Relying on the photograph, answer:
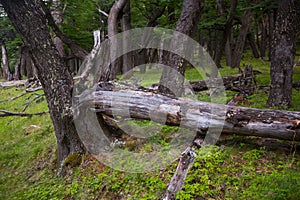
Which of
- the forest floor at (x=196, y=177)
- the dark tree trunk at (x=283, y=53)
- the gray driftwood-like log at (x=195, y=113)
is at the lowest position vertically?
the forest floor at (x=196, y=177)

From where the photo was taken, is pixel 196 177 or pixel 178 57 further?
pixel 178 57

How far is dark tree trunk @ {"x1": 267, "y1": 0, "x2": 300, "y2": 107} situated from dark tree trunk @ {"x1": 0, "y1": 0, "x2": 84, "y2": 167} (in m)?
4.92

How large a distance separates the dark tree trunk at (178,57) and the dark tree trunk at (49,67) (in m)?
2.43

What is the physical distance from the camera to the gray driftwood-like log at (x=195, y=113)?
3836 millimetres

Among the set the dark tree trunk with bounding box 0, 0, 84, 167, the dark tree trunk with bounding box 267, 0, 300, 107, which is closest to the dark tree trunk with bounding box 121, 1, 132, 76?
the dark tree trunk with bounding box 0, 0, 84, 167

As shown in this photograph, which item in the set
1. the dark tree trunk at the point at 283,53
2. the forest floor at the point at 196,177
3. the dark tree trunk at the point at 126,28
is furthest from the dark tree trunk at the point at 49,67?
the dark tree trunk at the point at 126,28

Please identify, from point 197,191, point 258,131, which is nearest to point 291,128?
point 258,131

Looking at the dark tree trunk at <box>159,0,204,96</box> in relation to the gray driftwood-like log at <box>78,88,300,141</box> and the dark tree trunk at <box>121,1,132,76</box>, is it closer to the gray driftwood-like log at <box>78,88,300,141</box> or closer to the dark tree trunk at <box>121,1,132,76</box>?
the gray driftwood-like log at <box>78,88,300,141</box>

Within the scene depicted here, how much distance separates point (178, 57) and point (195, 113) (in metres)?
2.02

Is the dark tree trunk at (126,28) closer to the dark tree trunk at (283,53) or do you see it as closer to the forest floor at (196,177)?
the dark tree trunk at (283,53)

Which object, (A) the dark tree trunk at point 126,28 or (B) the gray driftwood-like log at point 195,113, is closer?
(B) the gray driftwood-like log at point 195,113

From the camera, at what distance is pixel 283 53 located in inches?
223

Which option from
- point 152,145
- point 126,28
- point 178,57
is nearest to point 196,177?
point 152,145

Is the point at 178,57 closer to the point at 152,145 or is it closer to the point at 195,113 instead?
the point at 195,113
